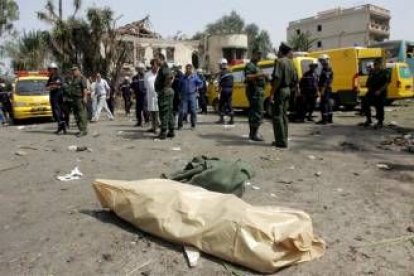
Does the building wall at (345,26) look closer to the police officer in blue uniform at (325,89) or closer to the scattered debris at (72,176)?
the police officer in blue uniform at (325,89)

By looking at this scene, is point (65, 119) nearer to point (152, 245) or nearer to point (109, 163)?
point (109, 163)

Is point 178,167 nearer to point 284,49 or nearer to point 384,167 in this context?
point 284,49

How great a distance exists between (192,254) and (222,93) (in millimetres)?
8678

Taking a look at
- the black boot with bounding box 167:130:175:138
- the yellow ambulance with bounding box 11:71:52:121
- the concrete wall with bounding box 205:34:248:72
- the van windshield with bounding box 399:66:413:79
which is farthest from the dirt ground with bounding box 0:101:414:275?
the concrete wall with bounding box 205:34:248:72

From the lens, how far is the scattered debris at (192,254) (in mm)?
3629

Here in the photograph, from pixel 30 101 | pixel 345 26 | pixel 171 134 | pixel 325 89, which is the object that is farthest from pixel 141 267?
pixel 345 26

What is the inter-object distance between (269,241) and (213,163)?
5.47 ft

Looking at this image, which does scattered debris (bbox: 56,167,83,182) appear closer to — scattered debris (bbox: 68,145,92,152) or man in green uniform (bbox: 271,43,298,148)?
scattered debris (bbox: 68,145,92,152)

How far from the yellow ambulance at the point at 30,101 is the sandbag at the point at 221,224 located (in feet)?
39.8

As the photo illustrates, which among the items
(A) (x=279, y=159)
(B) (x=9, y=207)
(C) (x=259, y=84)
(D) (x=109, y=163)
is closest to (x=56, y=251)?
(B) (x=9, y=207)

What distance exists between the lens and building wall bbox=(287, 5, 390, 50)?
6144cm

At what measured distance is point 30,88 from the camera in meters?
16.1

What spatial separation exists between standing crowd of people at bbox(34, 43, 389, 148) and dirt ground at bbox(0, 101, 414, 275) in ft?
1.94

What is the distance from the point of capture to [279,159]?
24.4ft
